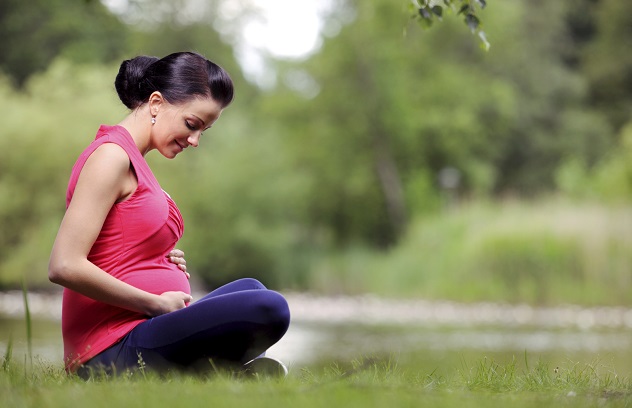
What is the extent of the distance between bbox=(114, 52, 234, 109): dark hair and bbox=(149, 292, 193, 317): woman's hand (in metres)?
0.71

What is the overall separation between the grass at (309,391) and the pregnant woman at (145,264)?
0.47ft

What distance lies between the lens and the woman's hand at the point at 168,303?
11.5ft

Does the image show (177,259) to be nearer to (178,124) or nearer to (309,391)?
(178,124)

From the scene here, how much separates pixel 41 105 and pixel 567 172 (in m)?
16.1

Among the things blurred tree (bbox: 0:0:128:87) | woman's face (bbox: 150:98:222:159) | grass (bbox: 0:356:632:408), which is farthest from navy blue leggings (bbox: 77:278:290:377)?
blurred tree (bbox: 0:0:128:87)

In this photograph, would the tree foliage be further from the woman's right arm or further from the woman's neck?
the woman's right arm

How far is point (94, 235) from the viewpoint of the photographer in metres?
3.39

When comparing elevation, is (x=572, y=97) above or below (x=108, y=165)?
above

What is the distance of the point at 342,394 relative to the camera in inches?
113

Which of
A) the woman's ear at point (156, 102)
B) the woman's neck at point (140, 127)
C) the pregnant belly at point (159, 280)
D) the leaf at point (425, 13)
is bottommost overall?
the pregnant belly at point (159, 280)

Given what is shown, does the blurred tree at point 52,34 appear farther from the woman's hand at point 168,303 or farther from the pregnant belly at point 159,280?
the woman's hand at point 168,303

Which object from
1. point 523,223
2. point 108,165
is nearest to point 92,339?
point 108,165

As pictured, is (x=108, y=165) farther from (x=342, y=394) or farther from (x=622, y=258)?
(x=622, y=258)

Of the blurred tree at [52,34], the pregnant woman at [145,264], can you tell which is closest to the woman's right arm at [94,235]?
the pregnant woman at [145,264]
